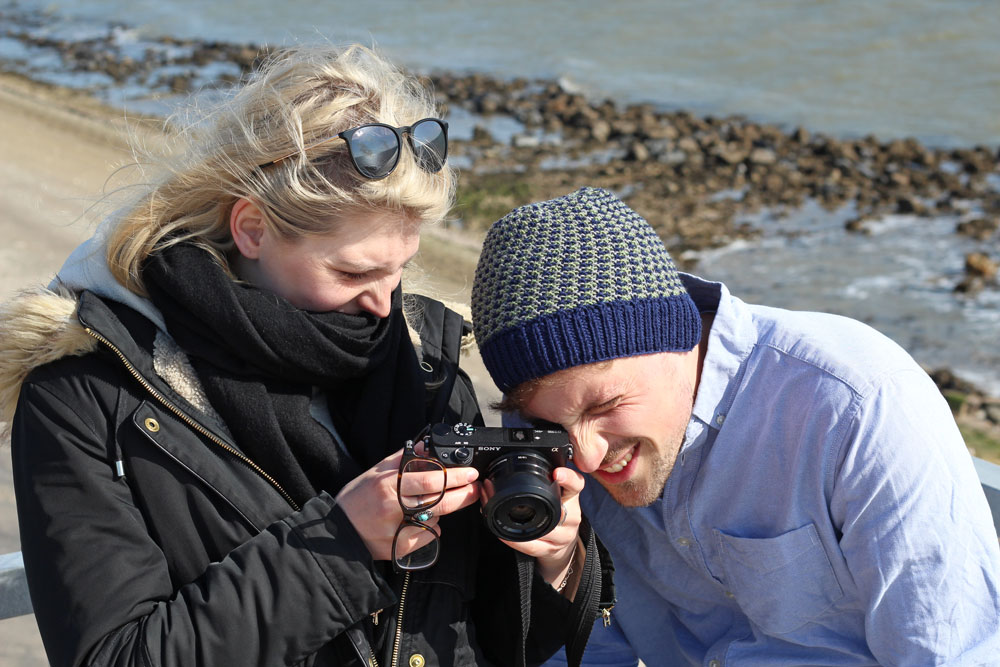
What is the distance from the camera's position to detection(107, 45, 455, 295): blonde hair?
2088 mm

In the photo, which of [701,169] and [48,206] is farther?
[701,169]

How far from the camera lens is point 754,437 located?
2.17m

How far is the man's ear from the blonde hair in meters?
0.04

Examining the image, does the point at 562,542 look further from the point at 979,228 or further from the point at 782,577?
the point at 979,228

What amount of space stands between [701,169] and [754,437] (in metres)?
7.06

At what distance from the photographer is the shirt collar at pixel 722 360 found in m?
2.18

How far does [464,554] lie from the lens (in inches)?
87.5

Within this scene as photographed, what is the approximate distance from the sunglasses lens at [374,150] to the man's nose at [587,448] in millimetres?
670

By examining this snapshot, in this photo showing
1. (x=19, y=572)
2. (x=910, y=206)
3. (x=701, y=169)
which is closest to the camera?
(x=19, y=572)

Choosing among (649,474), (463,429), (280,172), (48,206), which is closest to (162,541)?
(463,429)

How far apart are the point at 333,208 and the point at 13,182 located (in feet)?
20.4

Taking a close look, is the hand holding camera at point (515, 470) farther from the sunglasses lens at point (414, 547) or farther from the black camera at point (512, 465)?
the sunglasses lens at point (414, 547)

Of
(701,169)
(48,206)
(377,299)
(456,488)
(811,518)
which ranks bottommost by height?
(701,169)

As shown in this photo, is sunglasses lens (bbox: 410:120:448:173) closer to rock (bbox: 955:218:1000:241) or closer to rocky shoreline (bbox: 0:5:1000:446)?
rocky shoreline (bbox: 0:5:1000:446)
